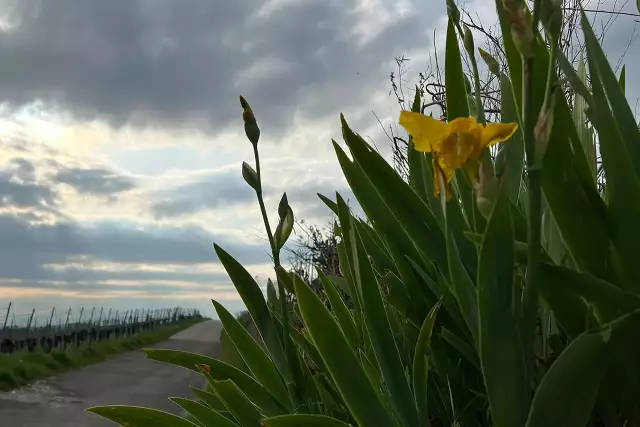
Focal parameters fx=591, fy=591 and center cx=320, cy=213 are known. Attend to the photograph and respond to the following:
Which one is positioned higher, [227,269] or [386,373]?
[227,269]

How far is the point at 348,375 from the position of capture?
28.4 inches

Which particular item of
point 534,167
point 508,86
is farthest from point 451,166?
point 508,86

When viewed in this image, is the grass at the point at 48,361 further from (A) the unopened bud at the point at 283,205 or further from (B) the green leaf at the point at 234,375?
(A) the unopened bud at the point at 283,205

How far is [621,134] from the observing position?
2.39ft

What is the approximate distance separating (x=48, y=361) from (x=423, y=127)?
37.2ft

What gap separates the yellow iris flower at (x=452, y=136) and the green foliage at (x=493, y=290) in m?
0.02

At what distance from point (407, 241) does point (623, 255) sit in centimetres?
33

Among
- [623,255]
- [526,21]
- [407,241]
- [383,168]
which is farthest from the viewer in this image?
[407,241]

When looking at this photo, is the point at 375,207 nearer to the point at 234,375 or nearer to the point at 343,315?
the point at 343,315

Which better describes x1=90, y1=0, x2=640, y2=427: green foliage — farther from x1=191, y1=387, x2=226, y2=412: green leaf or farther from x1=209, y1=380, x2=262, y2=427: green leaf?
x1=191, y1=387, x2=226, y2=412: green leaf

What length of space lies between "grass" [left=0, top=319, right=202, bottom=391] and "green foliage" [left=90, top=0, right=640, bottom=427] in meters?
8.64

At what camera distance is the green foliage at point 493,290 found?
0.54 meters

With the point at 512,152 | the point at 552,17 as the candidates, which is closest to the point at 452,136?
the point at 552,17

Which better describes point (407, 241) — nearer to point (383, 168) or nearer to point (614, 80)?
point (383, 168)
